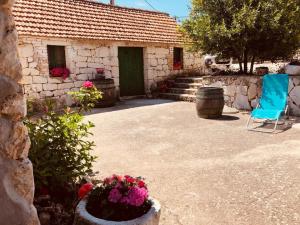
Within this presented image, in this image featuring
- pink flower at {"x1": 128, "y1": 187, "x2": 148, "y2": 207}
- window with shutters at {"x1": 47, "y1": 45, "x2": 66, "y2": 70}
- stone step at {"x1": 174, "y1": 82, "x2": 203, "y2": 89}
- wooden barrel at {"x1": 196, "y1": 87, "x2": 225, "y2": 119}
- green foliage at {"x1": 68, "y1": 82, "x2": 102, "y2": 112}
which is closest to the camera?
pink flower at {"x1": 128, "y1": 187, "x2": 148, "y2": 207}

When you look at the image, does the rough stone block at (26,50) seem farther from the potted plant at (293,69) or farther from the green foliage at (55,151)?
the potted plant at (293,69)

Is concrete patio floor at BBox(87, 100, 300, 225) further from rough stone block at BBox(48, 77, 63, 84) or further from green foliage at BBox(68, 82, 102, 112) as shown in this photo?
rough stone block at BBox(48, 77, 63, 84)

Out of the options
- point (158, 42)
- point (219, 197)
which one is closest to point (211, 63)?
point (158, 42)

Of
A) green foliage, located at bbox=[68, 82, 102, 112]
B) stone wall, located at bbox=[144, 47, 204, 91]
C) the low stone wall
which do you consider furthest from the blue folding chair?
stone wall, located at bbox=[144, 47, 204, 91]

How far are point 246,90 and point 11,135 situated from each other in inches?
316

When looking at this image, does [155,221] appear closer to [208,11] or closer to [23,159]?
[23,159]

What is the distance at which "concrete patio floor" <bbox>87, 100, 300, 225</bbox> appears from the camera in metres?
2.98

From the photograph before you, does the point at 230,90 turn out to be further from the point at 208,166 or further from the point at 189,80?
the point at 208,166

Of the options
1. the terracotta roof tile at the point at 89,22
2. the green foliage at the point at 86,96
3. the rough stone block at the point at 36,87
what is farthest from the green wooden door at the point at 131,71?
the green foliage at the point at 86,96

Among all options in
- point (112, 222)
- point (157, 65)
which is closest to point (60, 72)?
point (157, 65)

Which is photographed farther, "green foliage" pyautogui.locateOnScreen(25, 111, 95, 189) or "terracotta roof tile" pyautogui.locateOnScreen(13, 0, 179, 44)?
"terracotta roof tile" pyautogui.locateOnScreen(13, 0, 179, 44)

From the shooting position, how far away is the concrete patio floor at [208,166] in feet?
9.78

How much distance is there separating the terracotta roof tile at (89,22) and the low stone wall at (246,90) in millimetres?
4144

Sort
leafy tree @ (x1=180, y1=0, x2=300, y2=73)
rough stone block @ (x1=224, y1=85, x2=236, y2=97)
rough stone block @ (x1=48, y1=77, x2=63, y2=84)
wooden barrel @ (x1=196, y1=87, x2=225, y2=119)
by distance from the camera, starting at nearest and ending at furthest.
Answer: wooden barrel @ (x1=196, y1=87, x2=225, y2=119)
leafy tree @ (x1=180, y1=0, x2=300, y2=73)
rough stone block @ (x1=224, y1=85, x2=236, y2=97)
rough stone block @ (x1=48, y1=77, x2=63, y2=84)
